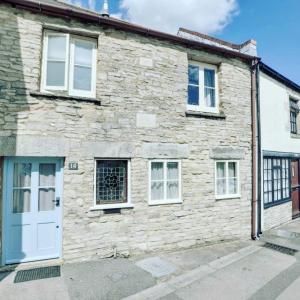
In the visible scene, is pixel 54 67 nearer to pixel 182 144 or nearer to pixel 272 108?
pixel 182 144

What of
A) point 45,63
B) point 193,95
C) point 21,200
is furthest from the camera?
point 193,95

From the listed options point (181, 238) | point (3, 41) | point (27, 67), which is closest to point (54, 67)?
point (27, 67)

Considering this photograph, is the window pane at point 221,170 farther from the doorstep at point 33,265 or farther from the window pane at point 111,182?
the doorstep at point 33,265

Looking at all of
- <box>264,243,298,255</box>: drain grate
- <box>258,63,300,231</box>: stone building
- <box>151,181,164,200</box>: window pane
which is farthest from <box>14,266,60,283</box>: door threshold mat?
<box>258,63,300,231</box>: stone building

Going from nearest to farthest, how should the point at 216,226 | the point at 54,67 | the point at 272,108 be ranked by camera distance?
1. the point at 54,67
2. the point at 216,226
3. the point at 272,108

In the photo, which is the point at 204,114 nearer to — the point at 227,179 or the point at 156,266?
the point at 227,179

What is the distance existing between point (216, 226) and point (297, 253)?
7.55ft

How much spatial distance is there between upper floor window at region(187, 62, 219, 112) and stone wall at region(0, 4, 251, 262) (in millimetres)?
295

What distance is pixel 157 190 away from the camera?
7145 millimetres

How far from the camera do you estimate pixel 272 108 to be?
33.0 ft

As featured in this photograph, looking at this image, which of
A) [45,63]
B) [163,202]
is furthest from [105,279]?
[45,63]

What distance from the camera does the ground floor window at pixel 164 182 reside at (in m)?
7.09

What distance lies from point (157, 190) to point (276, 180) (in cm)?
612

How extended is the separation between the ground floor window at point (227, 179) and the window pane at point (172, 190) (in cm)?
153
